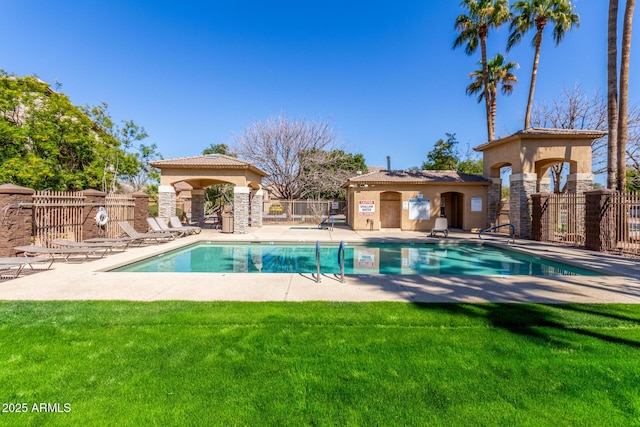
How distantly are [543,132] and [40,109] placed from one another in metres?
26.6

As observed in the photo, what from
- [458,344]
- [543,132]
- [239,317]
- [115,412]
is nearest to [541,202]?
[543,132]

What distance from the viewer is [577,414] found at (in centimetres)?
250

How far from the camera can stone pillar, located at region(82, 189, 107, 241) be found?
11.7 metres

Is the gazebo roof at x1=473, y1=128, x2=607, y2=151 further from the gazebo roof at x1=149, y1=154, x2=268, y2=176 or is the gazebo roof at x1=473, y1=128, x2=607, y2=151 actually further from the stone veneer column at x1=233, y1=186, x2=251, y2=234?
the stone veneer column at x1=233, y1=186, x2=251, y2=234

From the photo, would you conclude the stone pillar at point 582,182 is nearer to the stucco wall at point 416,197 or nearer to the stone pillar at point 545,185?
the stone pillar at point 545,185

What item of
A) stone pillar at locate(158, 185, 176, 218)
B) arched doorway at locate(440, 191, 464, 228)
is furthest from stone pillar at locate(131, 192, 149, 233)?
arched doorway at locate(440, 191, 464, 228)

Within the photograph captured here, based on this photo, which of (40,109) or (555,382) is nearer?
(555,382)

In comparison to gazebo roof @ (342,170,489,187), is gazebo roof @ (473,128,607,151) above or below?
above

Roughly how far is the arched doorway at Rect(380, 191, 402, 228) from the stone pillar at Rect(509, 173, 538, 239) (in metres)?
6.91

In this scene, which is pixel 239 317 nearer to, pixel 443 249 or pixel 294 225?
pixel 443 249

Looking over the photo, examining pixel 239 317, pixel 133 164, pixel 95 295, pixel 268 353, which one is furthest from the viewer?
pixel 133 164

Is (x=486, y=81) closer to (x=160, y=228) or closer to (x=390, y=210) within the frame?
(x=390, y=210)

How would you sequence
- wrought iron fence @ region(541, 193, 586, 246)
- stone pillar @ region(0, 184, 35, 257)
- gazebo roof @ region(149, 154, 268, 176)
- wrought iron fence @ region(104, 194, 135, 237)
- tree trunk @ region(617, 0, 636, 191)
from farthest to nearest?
gazebo roof @ region(149, 154, 268, 176)
wrought iron fence @ region(541, 193, 586, 246)
wrought iron fence @ region(104, 194, 135, 237)
tree trunk @ region(617, 0, 636, 191)
stone pillar @ region(0, 184, 35, 257)

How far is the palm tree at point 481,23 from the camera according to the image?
65.9 ft
